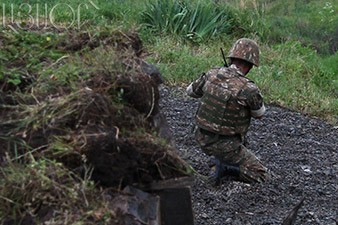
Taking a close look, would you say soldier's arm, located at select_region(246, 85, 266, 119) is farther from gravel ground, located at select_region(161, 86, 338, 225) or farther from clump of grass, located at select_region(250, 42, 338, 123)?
clump of grass, located at select_region(250, 42, 338, 123)

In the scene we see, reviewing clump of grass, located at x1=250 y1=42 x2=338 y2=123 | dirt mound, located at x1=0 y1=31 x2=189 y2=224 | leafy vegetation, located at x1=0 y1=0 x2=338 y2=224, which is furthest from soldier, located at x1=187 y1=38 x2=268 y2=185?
clump of grass, located at x1=250 y1=42 x2=338 y2=123

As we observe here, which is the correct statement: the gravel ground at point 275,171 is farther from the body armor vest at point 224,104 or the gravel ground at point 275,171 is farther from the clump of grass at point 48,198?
the clump of grass at point 48,198

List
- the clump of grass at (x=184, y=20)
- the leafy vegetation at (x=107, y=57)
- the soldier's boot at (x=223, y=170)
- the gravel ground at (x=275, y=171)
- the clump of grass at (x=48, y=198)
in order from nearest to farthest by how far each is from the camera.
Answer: the clump of grass at (x=48, y=198), the leafy vegetation at (x=107, y=57), the gravel ground at (x=275, y=171), the soldier's boot at (x=223, y=170), the clump of grass at (x=184, y=20)

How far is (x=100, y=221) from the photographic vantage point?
2965 millimetres

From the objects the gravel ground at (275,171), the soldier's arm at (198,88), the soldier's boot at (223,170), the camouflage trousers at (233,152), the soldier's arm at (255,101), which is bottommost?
the gravel ground at (275,171)

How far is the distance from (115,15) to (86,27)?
25.1 feet

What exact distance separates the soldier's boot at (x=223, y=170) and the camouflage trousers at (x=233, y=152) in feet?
0.09

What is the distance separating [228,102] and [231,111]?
0.30ft

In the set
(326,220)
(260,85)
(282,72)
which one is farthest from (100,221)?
(282,72)

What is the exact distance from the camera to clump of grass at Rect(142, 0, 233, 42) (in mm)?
12109

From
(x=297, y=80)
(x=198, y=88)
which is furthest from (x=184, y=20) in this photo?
(x=198, y=88)

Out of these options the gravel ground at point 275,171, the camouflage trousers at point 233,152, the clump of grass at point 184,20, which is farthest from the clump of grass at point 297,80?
the camouflage trousers at point 233,152

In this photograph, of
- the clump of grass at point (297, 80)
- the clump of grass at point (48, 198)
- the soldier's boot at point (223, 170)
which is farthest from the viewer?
the clump of grass at point (297, 80)

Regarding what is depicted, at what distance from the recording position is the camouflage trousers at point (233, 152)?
6.91 meters
